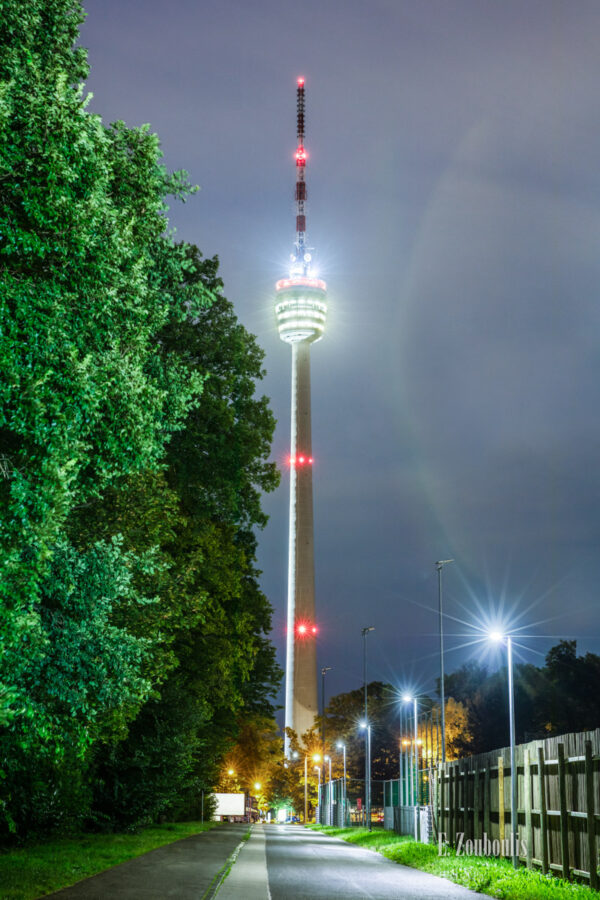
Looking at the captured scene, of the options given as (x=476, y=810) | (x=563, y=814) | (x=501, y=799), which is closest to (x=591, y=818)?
(x=563, y=814)

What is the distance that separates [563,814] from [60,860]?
9.56 m

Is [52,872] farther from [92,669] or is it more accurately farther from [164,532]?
[164,532]

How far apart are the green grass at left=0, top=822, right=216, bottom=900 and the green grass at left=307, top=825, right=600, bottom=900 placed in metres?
6.77

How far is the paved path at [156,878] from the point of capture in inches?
566

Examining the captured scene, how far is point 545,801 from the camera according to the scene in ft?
55.9

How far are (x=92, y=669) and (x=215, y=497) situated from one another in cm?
1608

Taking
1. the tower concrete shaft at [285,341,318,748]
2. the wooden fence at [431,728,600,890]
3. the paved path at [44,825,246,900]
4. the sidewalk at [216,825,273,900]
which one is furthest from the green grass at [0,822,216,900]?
the tower concrete shaft at [285,341,318,748]

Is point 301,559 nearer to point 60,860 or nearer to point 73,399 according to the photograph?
point 60,860

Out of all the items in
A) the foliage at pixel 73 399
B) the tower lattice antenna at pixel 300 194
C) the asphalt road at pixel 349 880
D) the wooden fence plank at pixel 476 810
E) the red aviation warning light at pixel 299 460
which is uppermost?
the tower lattice antenna at pixel 300 194

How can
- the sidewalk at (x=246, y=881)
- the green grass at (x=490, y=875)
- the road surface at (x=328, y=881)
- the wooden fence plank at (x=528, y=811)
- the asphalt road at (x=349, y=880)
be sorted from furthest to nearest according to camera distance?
the wooden fence plank at (x=528, y=811) → the asphalt road at (x=349, y=880) → the road surface at (x=328, y=881) → the sidewalk at (x=246, y=881) → the green grass at (x=490, y=875)

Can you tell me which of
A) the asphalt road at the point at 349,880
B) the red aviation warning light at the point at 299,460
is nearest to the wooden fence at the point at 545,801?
the asphalt road at the point at 349,880

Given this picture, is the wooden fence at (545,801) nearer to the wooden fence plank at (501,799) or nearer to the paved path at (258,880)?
the wooden fence plank at (501,799)

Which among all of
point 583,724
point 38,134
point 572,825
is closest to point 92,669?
point 38,134

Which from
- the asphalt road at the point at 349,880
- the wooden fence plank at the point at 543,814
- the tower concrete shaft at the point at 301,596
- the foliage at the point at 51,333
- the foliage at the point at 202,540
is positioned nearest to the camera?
the foliage at the point at 51,333
